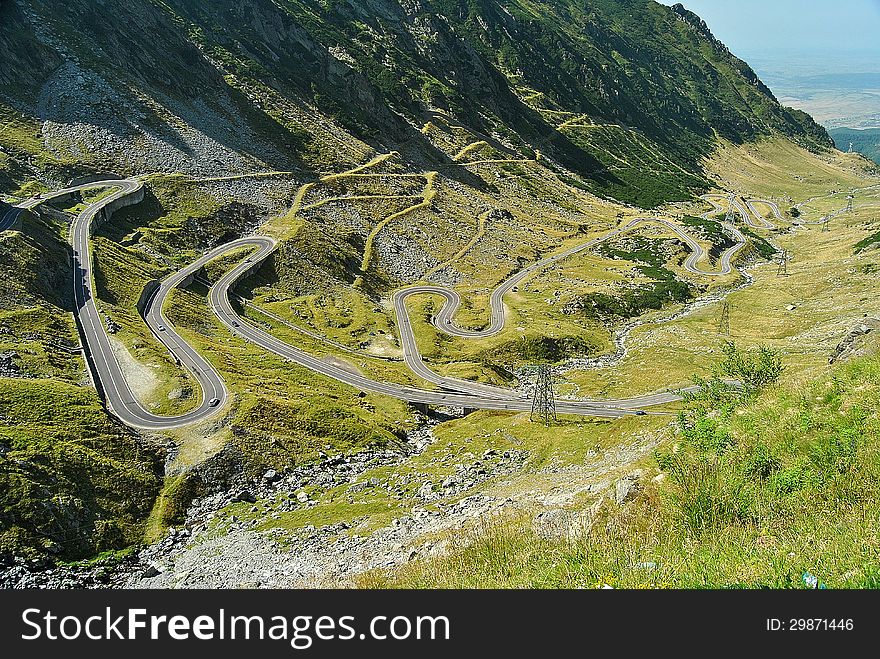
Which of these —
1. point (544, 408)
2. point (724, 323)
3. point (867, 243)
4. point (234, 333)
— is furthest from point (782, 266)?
point (234, 333)

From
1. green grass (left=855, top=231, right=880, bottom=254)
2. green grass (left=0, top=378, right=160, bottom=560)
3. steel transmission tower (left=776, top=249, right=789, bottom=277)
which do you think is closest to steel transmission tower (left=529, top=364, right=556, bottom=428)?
green grass (left=0, top=378, right=160, bottom=560)

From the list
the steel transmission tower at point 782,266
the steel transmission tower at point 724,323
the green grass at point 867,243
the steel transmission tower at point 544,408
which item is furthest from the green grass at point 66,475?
the green grass at point 867,243

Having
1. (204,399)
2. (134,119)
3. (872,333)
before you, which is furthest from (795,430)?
(134,119)

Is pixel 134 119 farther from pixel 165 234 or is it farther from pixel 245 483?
pixel 245 483

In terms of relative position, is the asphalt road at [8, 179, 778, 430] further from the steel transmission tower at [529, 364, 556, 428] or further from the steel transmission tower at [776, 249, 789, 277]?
the steel transmission tower at [776, 249, 789, 277]

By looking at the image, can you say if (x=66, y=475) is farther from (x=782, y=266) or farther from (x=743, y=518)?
(x=782, y=266)

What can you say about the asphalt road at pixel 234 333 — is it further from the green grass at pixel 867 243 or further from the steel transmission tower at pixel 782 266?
the green grass at pixel 867 243
